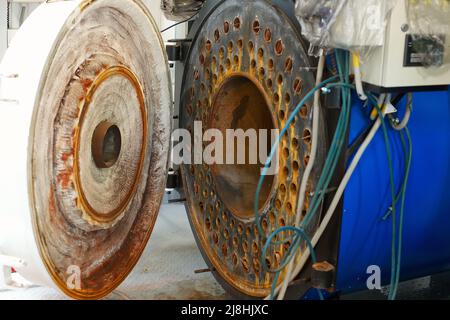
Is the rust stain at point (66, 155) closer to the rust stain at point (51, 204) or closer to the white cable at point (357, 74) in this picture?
the rust stain at point (51, 204)

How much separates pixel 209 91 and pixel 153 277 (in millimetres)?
865

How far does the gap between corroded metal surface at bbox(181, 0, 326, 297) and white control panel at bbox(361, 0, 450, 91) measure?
9.4 inches

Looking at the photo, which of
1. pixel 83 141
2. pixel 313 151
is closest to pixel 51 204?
pixel 83 141

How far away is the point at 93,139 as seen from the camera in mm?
1959

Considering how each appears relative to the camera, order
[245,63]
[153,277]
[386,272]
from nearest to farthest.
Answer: [386,272] < [245,63] < [153,277]

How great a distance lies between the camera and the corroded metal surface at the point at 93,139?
1.72 m

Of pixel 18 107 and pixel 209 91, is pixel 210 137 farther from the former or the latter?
pixel 18 107

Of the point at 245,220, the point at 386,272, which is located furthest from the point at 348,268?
the point at 245,220

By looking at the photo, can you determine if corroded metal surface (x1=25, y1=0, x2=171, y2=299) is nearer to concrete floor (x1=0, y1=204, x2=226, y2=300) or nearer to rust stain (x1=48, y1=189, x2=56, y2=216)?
rust stain (x1=48, y1=189, x2=56, y2=216)

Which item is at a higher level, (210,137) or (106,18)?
(106,18)

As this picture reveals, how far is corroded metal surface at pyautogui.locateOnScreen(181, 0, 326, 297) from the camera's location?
1.84 metres

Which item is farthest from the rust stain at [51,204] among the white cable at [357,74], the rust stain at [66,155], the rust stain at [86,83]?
the white cable at [357,74]

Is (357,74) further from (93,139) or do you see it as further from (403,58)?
(93,139)

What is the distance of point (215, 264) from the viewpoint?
2.37 metres
